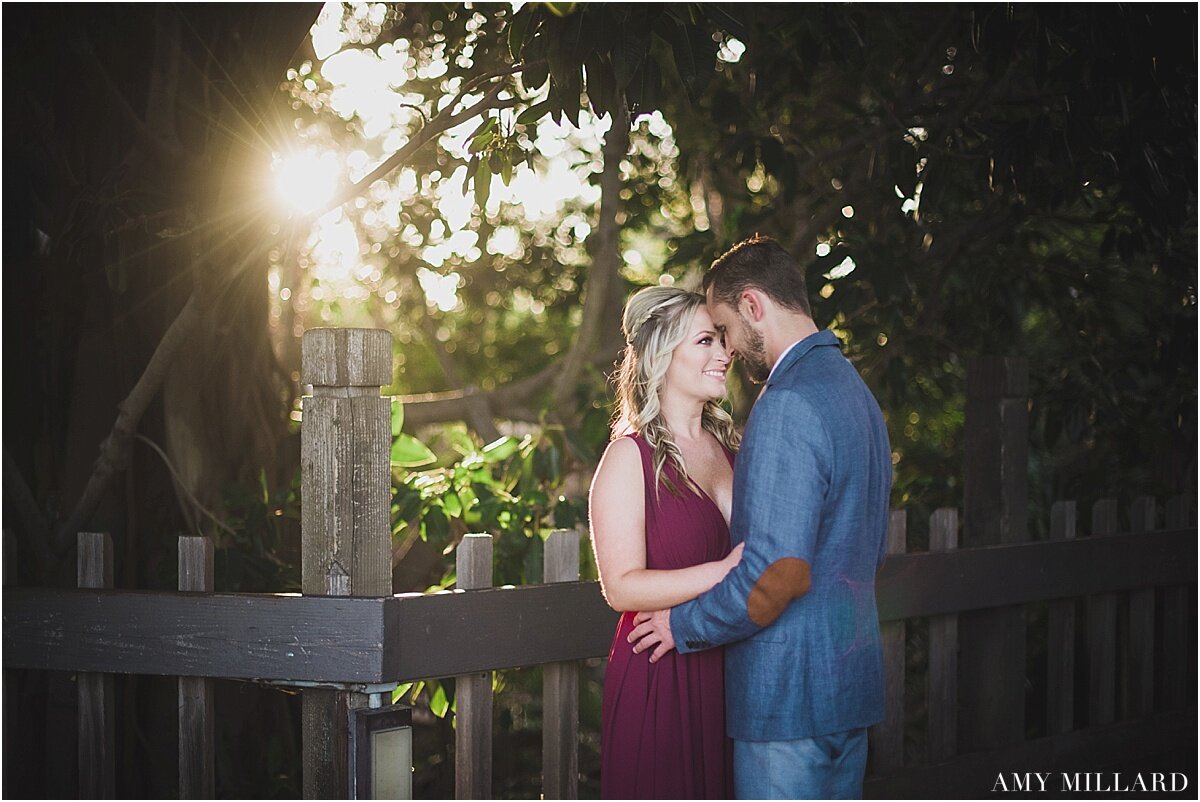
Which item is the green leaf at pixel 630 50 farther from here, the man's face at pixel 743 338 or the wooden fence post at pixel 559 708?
the wooden fence post at pixel 559 708

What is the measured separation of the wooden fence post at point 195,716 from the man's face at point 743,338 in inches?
54.5

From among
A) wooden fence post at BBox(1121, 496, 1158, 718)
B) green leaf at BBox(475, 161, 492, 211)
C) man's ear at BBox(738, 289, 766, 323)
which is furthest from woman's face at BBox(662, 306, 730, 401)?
wooden fence post at BBox(1121, 496, 1158, 718)

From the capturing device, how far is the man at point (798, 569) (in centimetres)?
245

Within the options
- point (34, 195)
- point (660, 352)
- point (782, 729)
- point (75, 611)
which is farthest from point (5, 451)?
point (782, 729)

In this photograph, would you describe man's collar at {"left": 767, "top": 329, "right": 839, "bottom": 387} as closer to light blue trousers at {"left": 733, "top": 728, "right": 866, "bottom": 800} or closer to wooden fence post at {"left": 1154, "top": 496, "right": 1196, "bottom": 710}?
light blue trousers at {"left": 733, "top": 728, "right": 866, "bottom": 800}

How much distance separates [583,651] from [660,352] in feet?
2.79

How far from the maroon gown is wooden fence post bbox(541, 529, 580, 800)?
12.7 inches

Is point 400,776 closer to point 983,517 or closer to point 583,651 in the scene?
point 583,651

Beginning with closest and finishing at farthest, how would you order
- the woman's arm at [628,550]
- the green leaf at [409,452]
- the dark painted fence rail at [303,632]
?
the woman's arm at [628,550] < the dark painted fence rail at [303,632] < the green leaf at [409,452]

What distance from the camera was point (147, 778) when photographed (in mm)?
4160

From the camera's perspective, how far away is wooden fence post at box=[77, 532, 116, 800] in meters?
3.10

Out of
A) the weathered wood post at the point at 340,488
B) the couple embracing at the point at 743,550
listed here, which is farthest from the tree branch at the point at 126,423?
the couple embracing at the point at 743,550

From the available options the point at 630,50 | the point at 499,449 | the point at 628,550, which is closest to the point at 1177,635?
the point at 499,449

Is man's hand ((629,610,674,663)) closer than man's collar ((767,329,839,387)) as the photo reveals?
No
